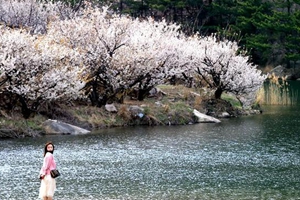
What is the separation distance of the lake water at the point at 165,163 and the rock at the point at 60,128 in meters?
0.87

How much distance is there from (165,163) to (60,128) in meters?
8.13

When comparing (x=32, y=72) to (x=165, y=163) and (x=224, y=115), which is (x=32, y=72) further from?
(x=224, y=115)

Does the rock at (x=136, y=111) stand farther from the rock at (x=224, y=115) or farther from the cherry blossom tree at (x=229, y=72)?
the cherry blossom tree at (x=229, y=72)

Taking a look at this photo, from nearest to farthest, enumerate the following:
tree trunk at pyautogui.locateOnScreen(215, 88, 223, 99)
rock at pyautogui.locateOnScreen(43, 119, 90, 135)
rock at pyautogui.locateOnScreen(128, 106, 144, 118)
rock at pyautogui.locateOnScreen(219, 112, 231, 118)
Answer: rock at pyautogui.locateOnScreen(43, 119, 90, 135) < rock at pyautogui.locateOnScreen(128, 106, 144, 118) < rock at pyautogui.locateOnScreen(219, 112, 231, 118) < tree trunk at pyautogui.locateOnScreen(215, 88, 223, 99)

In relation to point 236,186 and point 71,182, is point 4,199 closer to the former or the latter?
point 71,182

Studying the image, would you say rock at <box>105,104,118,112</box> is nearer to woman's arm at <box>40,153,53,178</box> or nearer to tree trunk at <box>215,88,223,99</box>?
tree trunk at <box>215,88,223,99</box>

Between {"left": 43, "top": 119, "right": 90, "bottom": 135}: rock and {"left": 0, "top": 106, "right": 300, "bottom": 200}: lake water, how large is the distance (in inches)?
34.2

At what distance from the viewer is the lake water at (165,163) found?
55.5ft

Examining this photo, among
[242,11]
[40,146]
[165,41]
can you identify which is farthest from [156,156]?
[242,11]

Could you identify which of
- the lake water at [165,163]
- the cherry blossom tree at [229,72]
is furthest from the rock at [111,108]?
the cherry blossom tree at [229,72]

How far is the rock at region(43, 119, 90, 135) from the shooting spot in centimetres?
2781

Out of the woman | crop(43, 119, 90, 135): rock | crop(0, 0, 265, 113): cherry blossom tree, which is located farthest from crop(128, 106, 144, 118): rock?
the woman

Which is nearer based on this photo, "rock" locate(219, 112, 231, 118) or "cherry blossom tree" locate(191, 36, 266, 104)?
"rock" locate(219, 112, 231, 118)

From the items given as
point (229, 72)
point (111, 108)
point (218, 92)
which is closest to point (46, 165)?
point (111, 108)
